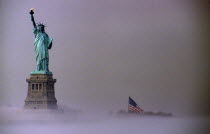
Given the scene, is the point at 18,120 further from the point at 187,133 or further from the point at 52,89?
the point at 187,133

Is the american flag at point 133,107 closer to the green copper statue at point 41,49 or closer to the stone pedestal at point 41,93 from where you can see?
the stone pedestal at point 41,93

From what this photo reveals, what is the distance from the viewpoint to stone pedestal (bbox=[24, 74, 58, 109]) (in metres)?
16.4

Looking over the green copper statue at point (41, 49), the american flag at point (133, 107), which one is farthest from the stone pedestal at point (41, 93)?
A: the american flag at point (133, 107)

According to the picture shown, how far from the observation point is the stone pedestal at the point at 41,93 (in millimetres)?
16375

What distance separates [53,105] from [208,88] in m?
4.17

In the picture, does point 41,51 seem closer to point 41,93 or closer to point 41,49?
point 41,49

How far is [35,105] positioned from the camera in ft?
54.0

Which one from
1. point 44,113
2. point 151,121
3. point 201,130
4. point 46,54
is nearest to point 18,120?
point 44,113

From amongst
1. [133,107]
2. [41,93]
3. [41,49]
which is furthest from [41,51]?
[133,107]

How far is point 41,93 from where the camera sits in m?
16.7

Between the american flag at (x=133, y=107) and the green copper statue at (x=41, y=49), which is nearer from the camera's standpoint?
the american flag at (x=133, y=107)

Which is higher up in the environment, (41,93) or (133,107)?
(41,93)

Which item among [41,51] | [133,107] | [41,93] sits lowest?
[133,107]

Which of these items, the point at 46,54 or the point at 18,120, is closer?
the point at 18,120
